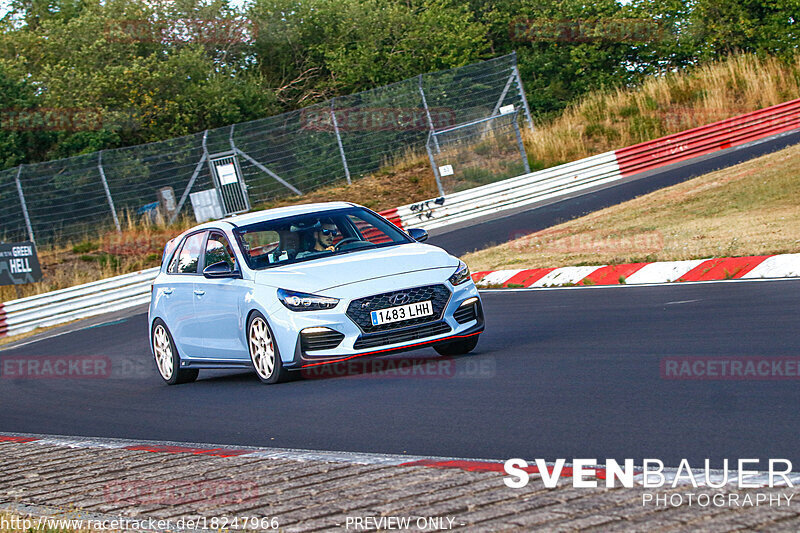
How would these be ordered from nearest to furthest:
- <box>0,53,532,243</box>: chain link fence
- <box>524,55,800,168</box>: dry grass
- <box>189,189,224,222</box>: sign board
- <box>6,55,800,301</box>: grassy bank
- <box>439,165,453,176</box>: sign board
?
<box>0,53,532,243</box>: chain link fence → <box>6,55,800,301</box>: grassy bank → <box>439,165,453,176</box>: sign board → <box>189,189,224,222</box>: sign board → <box>524,55,800,168</box>: dry grass

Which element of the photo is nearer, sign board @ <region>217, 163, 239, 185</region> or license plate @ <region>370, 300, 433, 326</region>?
license plate @ <region>370, 300, 433, 326</region>

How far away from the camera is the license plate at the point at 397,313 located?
9.20 m

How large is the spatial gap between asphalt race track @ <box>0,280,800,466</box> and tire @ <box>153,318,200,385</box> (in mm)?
253

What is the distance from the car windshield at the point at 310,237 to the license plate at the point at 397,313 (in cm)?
116

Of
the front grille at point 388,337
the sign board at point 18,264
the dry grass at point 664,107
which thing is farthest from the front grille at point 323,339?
the dry grass at point 664,107

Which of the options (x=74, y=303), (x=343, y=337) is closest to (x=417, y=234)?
(x=343, y=337)

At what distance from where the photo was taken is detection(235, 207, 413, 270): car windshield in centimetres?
1016

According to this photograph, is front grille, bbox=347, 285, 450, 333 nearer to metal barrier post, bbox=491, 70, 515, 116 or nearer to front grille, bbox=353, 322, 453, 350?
front grille, bbox=353, 322, 453, 350

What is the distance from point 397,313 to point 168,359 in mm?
3544

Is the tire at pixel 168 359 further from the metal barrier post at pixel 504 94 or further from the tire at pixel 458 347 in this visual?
the metal barrier post at pixel 504 94

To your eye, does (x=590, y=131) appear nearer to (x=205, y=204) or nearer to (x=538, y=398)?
(x=205, y=204)

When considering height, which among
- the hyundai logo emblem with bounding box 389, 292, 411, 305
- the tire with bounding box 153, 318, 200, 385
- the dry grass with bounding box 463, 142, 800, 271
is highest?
the hyundai logo emblem with bounding box 389, 292, 411, 305

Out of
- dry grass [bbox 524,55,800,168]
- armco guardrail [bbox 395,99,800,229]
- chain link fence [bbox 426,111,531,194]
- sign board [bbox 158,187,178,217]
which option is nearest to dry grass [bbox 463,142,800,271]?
armco guardrail [bbox 395,99,800,229]

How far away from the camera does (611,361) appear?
8680mm
